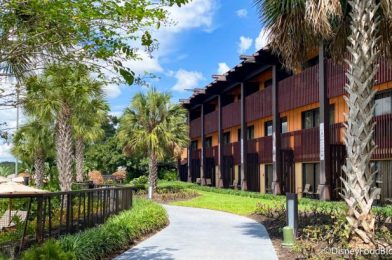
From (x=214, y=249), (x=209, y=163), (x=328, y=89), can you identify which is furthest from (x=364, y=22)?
(x=209, y=163)

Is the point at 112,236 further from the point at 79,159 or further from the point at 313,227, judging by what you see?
the point at 79,159

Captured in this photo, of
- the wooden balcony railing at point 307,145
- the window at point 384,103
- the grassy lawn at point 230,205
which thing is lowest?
the grassy lawn at point 230,205

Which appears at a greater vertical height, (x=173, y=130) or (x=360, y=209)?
(x=173, y=130)

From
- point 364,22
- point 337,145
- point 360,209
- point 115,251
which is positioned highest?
point 364,22

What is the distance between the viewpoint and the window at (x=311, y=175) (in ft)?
85.0

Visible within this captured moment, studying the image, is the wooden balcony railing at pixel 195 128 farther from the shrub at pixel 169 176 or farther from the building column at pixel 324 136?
the building column at pixel 324 136

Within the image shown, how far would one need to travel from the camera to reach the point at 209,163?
43.9m

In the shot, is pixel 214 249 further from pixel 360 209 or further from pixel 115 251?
pixel 360 209

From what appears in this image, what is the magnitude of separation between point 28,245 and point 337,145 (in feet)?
54.3

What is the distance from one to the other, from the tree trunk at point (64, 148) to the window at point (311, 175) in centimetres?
1227

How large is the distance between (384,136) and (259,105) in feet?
40.0

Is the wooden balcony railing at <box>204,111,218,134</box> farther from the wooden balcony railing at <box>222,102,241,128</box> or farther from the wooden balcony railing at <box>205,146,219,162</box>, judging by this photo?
the wooden balcony railing at <box>222,102,241,128</box>

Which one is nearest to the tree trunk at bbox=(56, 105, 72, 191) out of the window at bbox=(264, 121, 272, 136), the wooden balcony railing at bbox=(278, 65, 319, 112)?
the wooden balcony railing at bbox=(278, 65, 319, 112)

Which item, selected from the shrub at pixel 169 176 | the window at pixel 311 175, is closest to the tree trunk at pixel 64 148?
the window at pixel 311 175
